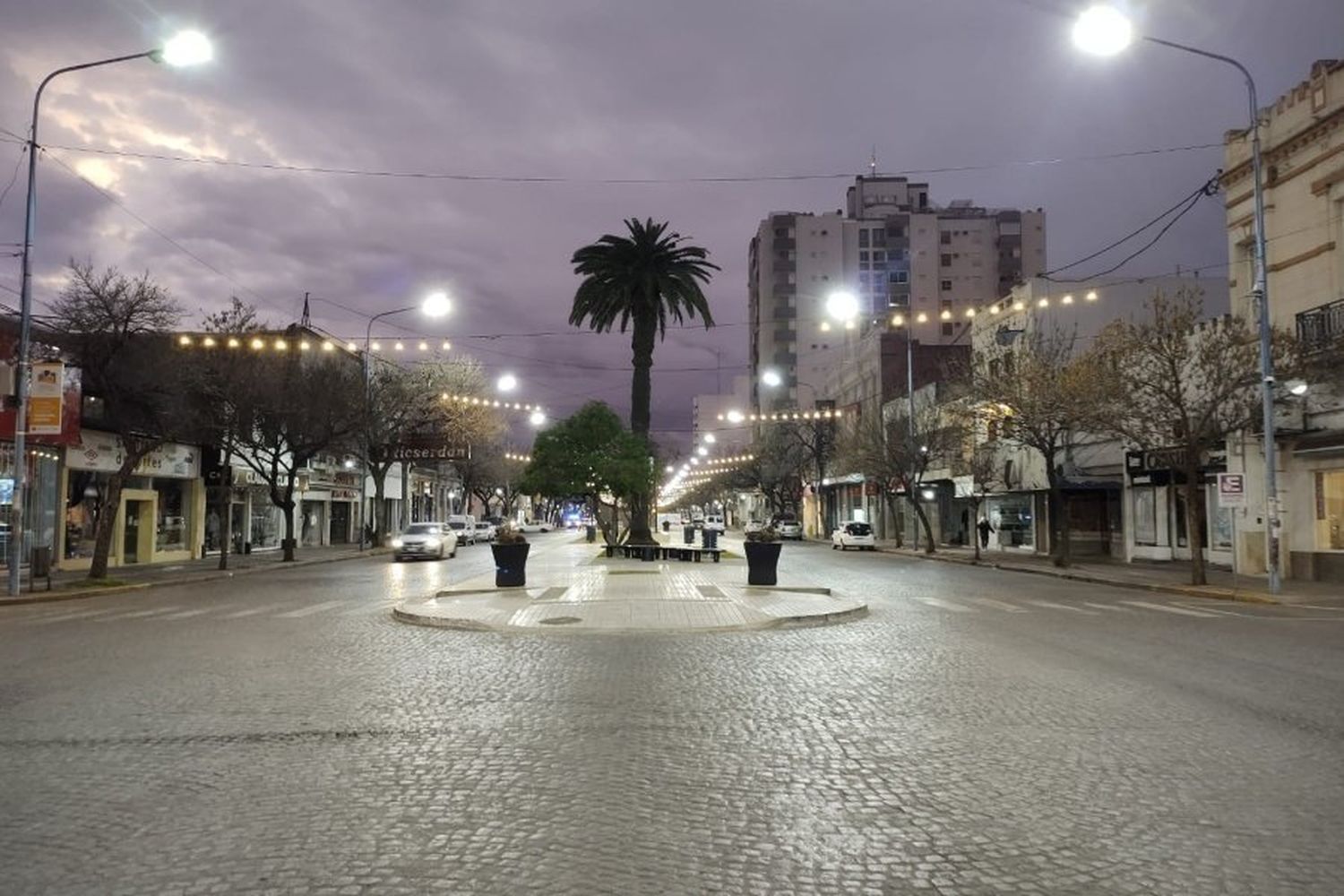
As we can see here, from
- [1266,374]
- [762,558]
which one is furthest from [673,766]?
[1266,374]

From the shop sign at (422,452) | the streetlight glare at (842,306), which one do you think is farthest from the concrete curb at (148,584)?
the streetlight glare at (842,306)

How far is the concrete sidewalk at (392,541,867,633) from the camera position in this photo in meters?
15.7

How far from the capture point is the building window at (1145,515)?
35.7 m

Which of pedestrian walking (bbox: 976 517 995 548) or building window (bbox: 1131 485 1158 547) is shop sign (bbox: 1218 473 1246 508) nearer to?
building window (bbox: 1131 485 1158 547)

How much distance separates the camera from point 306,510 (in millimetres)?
54875

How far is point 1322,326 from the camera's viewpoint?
80.5ft

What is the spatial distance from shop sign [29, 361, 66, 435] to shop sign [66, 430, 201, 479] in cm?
558

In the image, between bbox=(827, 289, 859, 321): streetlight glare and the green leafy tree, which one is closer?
bbox=(827, 289, 859, 321): streetlight glare

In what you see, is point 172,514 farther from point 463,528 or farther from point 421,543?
point 463,528

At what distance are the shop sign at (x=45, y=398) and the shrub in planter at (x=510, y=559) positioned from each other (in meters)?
11.2

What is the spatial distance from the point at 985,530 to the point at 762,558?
79.0 ft

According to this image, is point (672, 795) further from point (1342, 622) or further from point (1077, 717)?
point (1342, 622)

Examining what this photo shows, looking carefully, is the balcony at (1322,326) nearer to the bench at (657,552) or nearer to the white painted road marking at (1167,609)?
the white painted road marking at (1167,609)

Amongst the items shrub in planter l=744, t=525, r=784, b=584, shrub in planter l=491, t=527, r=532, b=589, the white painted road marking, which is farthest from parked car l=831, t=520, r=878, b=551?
shrub in planter l=491, t=527, r=532, b=589
